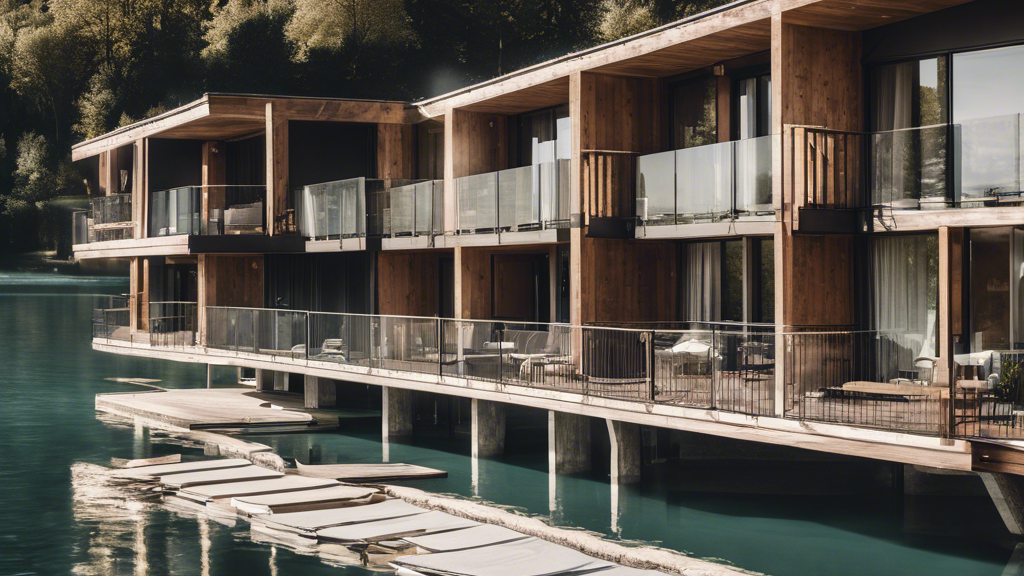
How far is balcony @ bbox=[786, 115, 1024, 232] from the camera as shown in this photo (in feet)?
55.4

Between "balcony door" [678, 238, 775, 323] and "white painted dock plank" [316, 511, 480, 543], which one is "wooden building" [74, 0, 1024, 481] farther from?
"white painted dock plank" [316, 511, 480, 543]

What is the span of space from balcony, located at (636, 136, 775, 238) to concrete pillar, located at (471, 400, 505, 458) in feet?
16.1

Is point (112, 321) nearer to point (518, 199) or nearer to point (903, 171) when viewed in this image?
point (518, 199)

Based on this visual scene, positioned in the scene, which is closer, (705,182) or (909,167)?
(909,167)

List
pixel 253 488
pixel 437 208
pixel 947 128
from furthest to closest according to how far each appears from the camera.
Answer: pixel 437 208 → pixel 253 488 → pixel 947 128

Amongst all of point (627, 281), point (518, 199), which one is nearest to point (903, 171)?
point (627, 281)

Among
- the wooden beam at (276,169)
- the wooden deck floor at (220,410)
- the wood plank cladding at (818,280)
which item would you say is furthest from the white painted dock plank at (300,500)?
the wooden beam at (276,169)

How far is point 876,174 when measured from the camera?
1883 cm

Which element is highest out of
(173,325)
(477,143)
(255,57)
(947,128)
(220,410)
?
(255,57)

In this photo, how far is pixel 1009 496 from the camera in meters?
15.5

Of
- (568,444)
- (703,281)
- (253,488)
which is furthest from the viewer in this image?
(703,281)

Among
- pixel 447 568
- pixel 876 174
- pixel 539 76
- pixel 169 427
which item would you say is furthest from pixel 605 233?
pixel 169 427

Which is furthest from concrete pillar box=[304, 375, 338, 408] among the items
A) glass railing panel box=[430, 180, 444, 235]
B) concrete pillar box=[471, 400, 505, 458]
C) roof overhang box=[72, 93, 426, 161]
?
concrete pillar box=[471, 400, 505, 458]

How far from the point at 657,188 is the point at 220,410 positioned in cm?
1518
